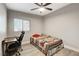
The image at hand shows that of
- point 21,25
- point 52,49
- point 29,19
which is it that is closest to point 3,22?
point 21,25

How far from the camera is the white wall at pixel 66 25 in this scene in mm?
1365

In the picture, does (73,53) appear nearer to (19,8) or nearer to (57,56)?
(57,56)

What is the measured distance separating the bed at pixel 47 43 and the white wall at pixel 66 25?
0.33 ft

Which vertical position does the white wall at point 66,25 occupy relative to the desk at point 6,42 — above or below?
above

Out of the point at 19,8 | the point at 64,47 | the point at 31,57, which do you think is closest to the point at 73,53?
the point at 64,47

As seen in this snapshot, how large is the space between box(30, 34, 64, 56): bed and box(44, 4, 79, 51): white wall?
0.33 feet

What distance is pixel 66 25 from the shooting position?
4.73 feet

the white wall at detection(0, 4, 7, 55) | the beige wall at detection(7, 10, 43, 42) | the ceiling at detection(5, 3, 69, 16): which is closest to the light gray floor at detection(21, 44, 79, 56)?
the beige wall at detection(7, 10, 43, 42)

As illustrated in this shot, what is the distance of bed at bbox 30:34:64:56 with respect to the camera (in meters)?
1.37

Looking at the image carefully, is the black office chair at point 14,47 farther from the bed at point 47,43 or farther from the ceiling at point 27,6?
the ceiling at point 27,6

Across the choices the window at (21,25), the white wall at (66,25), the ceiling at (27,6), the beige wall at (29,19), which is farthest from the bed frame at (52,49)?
the ceiling at (27,6)

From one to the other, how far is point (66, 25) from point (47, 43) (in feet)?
1.62

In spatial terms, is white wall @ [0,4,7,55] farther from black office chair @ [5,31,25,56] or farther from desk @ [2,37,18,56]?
black office chair @ [5,31,25,56]

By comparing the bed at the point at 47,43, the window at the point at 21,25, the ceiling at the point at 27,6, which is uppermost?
the ceiling at the point at 27,6
